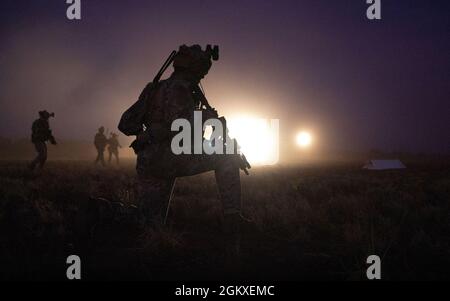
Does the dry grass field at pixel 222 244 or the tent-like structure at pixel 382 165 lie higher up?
the tent-like structure at pixel 382 165

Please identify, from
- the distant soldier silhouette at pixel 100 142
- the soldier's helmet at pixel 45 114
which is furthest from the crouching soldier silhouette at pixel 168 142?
the distant soldier silhouette at pixel 100 142

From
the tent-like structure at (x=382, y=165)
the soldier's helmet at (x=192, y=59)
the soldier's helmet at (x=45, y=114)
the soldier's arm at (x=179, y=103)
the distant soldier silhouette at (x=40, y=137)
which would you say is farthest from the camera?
the tent-like structure at (x=382, y=165)

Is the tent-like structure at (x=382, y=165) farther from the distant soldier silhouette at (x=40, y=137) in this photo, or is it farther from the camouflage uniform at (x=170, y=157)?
the camouflage uniform at (x=170, y=157)

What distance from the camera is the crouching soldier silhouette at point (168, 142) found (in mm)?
4430

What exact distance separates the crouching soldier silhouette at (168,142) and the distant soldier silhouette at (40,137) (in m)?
9.99

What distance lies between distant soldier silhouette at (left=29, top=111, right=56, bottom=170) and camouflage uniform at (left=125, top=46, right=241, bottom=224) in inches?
399

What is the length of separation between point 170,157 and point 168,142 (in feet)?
0.60

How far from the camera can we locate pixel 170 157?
445cm

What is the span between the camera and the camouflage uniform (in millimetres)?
4422

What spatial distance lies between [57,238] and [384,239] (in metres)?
3.94

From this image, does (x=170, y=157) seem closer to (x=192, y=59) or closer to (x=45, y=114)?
(x=192, y=59)

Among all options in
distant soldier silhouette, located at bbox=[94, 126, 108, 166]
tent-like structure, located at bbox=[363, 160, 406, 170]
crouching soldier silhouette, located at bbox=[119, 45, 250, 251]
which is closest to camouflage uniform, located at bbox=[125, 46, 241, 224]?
crouching soldier silhouette, located at bbox=[119, 45, 250, 251]
